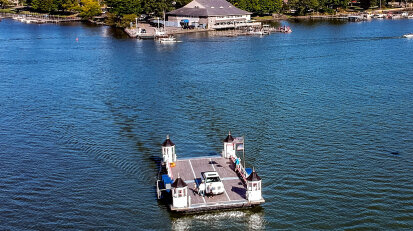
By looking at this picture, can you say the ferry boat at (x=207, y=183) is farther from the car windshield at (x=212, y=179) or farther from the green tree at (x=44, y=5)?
the green tree at (x=44, y=5)

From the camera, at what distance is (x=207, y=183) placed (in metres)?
39.2

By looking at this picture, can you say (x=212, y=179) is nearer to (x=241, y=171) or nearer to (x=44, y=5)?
(x=241, y=171)

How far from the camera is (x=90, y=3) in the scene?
186 meters

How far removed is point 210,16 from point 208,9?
15.5 feet

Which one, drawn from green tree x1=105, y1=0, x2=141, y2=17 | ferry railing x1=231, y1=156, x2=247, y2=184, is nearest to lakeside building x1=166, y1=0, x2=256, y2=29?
green tree x1=105, y1=0, x2=141, y2=17

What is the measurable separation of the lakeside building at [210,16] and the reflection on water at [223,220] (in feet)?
407

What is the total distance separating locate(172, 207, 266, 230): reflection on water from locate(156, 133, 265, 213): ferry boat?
0.50m

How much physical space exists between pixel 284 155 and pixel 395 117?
19.8 meters

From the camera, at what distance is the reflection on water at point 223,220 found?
36375 mm

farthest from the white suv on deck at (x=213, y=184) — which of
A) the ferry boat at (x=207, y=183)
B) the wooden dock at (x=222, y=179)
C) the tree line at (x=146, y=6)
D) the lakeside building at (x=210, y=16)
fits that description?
the tree line at (x=146, y=6)

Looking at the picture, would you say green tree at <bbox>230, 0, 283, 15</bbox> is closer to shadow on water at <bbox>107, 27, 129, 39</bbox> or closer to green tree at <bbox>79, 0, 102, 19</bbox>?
shadow on water at <bbox>107, 27, 129, 39</bbox>

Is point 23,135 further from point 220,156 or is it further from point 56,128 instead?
point 220,156

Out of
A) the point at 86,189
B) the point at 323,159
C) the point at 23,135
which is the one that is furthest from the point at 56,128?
the point at 323,159

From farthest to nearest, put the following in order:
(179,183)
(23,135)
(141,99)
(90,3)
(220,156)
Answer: (90,3), (141,99), (23,135), (220,156), (179,183)
